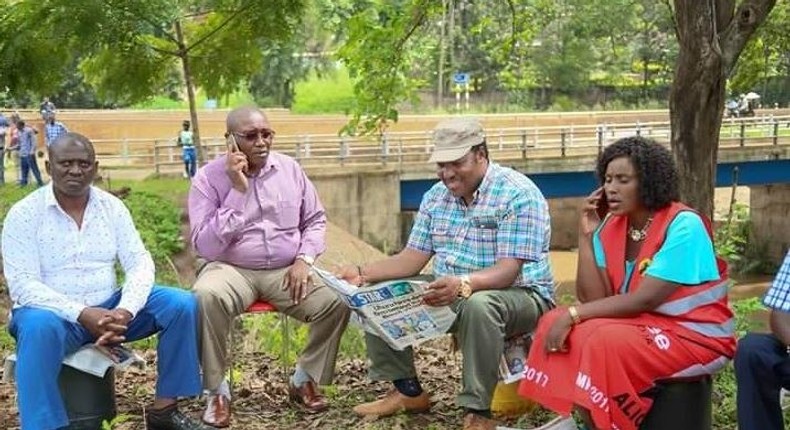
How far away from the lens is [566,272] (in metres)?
25.2

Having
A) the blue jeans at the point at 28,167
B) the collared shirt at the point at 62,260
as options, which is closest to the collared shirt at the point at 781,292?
the collared shirt at the point at 62,260

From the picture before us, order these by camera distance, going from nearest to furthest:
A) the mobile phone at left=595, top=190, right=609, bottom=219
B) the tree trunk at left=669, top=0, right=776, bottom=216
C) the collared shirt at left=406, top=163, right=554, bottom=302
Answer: the mobile phone at left=595, top=190, right=609, bottom=219
the collared shirt at left=406, top=163, right=554, bottom=302
the tree trunk at left=669, top=0, right=776, bottom=216

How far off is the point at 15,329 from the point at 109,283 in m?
0.43

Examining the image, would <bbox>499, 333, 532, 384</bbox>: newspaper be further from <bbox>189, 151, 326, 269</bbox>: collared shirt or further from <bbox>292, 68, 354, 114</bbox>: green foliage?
<bbox>292, 68, 354, 114</bbox>: green foliage

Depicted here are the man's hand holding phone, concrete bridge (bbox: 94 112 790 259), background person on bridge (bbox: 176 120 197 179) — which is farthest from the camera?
concrete bridge (bbox: 94 112 790 259)

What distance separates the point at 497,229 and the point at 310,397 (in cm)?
129

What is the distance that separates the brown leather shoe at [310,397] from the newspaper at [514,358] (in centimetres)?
98

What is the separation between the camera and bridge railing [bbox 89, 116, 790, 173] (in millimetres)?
23781

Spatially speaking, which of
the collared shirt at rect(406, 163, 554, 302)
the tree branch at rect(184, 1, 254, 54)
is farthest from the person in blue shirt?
the collared shirt at rect(406, 163, 554, 302)

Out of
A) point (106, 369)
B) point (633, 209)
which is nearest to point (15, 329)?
point (106, 369)

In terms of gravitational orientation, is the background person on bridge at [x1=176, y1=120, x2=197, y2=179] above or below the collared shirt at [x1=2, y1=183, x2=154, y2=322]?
below

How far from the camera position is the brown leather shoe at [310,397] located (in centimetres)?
500

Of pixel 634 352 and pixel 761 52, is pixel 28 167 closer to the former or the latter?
pixel 761 52

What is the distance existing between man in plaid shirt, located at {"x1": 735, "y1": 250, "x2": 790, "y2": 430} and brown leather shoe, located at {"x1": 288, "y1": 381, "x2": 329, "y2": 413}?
6.69ft
